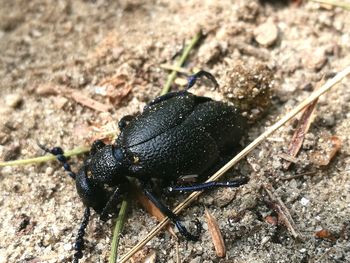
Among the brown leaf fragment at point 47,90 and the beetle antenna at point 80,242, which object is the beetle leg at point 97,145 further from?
the brown leaf fragment at point 47,90

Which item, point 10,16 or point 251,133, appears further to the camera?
point 10,16

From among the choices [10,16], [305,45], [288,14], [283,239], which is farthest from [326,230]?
[10,16]

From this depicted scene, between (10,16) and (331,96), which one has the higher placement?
(10,16)

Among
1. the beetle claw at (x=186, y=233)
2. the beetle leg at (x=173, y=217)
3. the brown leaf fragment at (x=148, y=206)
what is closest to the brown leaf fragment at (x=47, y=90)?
the brown leaf fragment at (x=148, y=206)

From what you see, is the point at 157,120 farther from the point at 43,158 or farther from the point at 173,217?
the point at 43,158

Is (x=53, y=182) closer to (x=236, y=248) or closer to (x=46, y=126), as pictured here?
(x=46, y=126)
